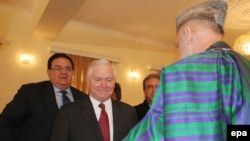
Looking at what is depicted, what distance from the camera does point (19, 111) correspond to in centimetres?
230

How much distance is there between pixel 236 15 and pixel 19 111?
3768mm

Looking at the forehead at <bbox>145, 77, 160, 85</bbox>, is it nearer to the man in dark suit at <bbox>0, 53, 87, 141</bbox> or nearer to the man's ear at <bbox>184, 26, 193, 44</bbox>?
the man in dark suit at <bbox>0, 53, 87, 141</bbox>

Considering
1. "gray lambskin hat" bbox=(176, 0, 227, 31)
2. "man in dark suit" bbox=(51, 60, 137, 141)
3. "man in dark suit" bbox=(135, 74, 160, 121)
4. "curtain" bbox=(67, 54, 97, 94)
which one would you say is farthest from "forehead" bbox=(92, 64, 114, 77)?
"curtain" bbox=(67, 54, 97, 94)

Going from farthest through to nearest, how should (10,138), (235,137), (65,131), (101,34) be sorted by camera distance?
(101,34) → (10,138) → (65,131) → (235,137)

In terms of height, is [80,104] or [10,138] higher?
[80,104]

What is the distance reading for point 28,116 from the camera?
7.80 ft

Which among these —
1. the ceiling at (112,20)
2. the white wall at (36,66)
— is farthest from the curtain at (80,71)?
the ceiling at (112,20)

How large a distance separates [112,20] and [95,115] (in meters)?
3.73

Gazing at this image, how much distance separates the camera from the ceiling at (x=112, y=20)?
4.43 m

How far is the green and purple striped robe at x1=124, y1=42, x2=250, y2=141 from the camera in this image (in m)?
1.01

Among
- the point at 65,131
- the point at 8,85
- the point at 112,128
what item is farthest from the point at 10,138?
the point at 8,85

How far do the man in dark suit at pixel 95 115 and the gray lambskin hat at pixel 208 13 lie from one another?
0.91 metres

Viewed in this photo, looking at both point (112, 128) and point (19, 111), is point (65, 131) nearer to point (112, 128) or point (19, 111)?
point (112, 128)

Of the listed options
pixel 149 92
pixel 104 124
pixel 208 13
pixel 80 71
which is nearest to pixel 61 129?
pixel 104 124
